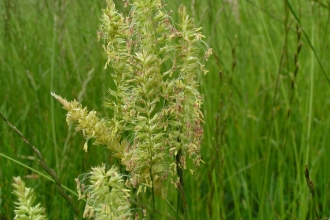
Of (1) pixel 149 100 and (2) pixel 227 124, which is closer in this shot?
(1) pixel 149 100

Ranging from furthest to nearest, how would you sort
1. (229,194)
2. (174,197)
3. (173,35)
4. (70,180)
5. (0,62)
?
(0,62), (229,194), (70,180), (174,197), (173,35)

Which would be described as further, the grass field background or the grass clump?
the grass field background

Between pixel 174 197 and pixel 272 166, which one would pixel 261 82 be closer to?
pixel 272 166

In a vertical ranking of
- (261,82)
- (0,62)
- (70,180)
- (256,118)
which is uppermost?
(0,62)

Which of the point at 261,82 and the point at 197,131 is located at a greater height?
the point at 261,82

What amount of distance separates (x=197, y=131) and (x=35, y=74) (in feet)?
6.39

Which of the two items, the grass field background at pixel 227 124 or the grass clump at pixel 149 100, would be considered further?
the grass field background at pixel 227 124

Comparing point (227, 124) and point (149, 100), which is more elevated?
point (227, 124)

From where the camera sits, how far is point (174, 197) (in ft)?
5.81

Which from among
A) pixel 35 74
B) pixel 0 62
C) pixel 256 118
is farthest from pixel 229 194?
pixel 0 62

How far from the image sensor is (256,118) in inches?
96.7

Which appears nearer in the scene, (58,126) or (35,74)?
(58,126)

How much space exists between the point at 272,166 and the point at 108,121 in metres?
1.51

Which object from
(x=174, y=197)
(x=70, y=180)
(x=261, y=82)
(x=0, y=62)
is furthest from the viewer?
(x=261, y=82)
